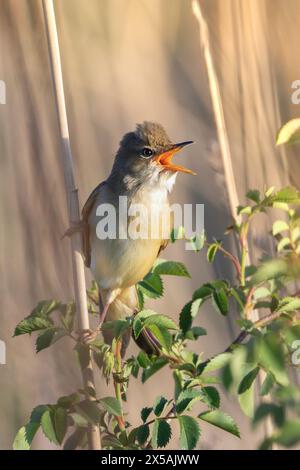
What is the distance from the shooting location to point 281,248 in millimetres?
1988

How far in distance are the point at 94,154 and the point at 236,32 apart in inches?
30.7

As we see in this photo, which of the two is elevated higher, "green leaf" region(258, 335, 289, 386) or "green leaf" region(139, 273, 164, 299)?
"green leaf" region(139, 273, 164, 299)

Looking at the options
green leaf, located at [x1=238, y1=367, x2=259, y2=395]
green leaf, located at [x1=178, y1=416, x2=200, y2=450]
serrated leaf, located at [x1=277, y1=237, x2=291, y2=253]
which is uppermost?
serrated leaf, located at [x1=277, y1=237, x2=291, y2=253]

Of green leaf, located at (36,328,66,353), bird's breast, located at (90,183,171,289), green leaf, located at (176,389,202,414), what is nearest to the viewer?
green leaf, located at (176,389,202,414)

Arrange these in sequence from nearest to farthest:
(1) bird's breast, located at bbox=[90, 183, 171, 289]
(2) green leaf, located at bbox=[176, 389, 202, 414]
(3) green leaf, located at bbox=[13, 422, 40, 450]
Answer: (2) green leaf, located at bbox=[176, 389, 202, 414] → (3) green leaf, located at bbox=[13, 422, 40, 450] → (1) bird's breast, located at bbox=[90, 183, 171, 289]

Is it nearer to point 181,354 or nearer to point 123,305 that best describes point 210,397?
point 181,354

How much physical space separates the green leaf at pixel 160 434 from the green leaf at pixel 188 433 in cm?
4

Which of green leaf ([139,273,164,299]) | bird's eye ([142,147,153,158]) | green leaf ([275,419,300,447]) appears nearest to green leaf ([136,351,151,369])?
green leaf ([139,273,164,299])

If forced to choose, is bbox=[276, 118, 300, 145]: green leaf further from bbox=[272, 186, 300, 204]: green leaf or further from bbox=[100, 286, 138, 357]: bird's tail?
bbox=[100, 286, 138, 357]: bird's tail

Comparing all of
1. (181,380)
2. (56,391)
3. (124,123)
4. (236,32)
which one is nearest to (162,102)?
(124,123)

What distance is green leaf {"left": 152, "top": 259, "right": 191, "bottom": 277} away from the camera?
6.31ft

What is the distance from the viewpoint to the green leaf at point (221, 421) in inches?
68.8

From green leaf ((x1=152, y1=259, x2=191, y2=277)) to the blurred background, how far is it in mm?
776

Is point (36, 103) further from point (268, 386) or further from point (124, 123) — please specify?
point (268, 386)
